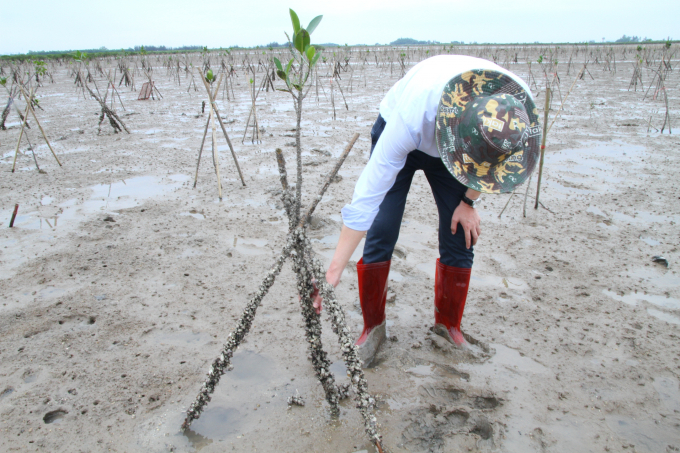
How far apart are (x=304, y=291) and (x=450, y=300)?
971 mm

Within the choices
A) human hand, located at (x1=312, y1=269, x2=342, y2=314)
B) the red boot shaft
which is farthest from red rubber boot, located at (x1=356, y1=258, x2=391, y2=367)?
human hand, located at (x1=312, y1=269, x2=342, y2=314)

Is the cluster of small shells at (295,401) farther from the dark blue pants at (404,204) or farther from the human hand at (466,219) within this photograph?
the human hand at (466,219)

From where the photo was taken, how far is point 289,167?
17.3ft

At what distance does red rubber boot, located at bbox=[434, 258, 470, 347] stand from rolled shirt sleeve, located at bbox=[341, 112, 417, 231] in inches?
30.4

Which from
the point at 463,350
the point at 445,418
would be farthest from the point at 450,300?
the point at 445,418

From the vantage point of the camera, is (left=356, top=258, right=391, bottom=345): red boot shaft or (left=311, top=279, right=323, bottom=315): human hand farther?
(left=356, top=258, right=391, bottom=345): red boot shaft

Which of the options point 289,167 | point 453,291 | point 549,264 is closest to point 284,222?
point 289,167

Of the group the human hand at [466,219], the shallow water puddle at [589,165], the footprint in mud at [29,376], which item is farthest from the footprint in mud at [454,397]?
the shallow water puddle at [589,165]

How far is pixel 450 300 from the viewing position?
86.0 inches

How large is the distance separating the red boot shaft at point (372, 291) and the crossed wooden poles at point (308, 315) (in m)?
0.51

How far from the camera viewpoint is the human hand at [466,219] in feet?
6.20

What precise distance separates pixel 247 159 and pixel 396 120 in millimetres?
4224

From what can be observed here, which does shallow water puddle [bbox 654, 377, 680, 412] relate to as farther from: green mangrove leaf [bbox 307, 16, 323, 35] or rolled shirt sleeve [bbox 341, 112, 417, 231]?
green mangrove leaf [bbox 307, 16, 323, 35]

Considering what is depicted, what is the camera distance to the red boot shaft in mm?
2088
